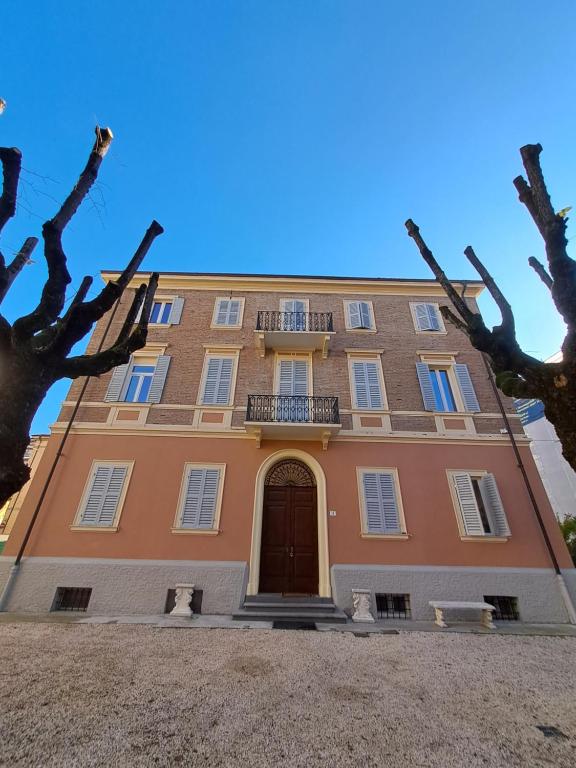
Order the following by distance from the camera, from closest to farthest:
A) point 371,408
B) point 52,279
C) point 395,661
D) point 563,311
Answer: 1. point 563,311
2. point 52,279
3. point 395,661
4. point 371,408

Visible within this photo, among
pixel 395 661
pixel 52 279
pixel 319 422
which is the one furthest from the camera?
pixel 319 422

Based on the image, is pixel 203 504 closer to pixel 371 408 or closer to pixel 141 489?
pixel 141 489

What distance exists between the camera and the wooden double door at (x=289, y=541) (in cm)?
870

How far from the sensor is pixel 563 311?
407 centimetres

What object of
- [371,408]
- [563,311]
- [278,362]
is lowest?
[563,311]

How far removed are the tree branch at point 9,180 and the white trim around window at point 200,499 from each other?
7.06 metres

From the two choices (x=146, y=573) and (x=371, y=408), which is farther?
(x=371, y=408)

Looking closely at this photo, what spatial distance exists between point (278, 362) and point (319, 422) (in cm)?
304

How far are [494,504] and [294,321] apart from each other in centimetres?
861

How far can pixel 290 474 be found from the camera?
32.5 ft

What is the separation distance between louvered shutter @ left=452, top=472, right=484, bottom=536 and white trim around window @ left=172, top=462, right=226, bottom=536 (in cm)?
674

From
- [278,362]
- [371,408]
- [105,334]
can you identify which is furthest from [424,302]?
[105,334]

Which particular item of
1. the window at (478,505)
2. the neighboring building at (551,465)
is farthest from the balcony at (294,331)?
the neighboring building at (551,465)

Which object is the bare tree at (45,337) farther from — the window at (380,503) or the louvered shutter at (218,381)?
the window at (380,503)
